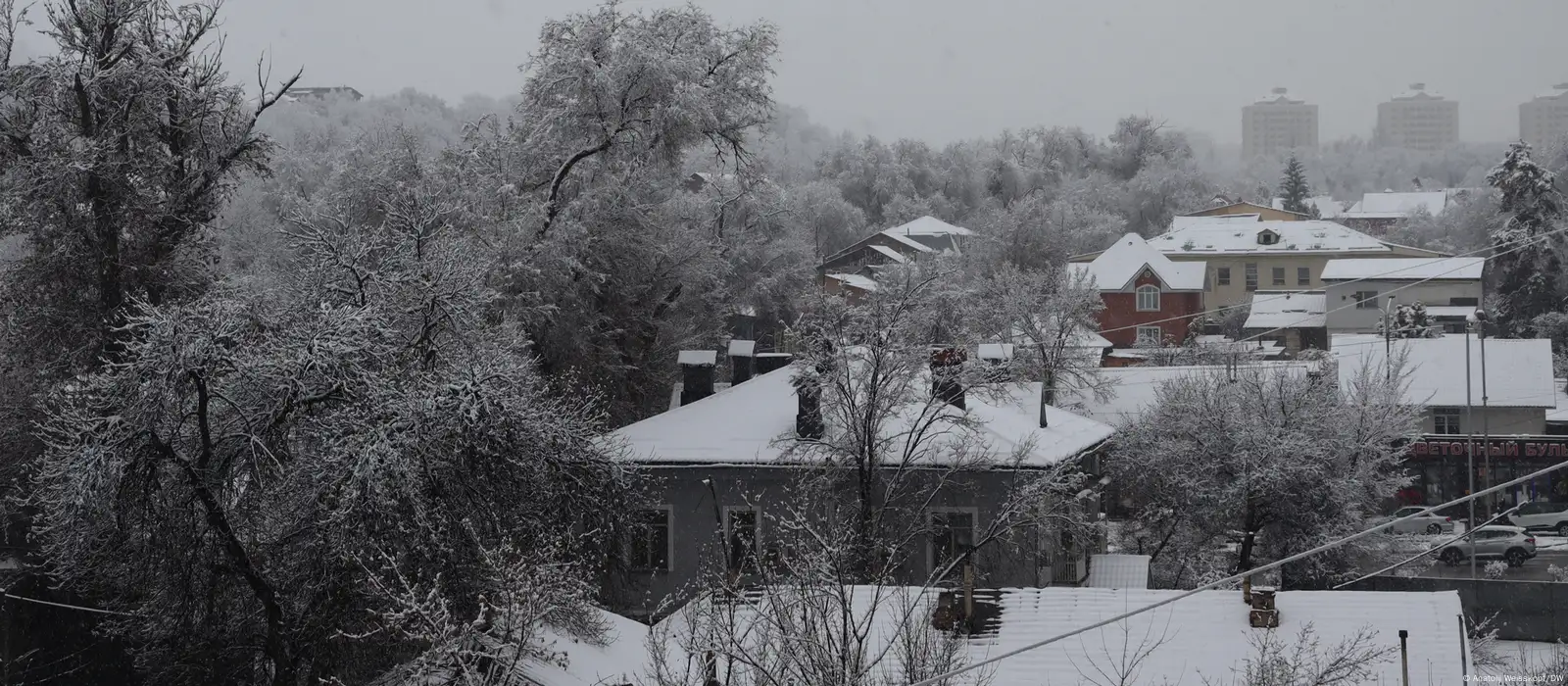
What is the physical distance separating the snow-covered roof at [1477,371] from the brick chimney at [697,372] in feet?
70.3

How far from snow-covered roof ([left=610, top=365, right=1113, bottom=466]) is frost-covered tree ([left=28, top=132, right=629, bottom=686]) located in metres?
5.24

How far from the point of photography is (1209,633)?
1406 cm

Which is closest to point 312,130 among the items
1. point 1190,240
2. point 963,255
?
point 963,255

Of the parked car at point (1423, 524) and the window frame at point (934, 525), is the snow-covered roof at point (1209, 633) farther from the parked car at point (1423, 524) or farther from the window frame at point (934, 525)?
the parked car at point (1423, 524)

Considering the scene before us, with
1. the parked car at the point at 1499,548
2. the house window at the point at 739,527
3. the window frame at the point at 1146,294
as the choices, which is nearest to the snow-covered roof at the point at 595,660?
the house window at the point at 739,527

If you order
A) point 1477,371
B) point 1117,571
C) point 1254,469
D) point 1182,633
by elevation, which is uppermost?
point 1477,371

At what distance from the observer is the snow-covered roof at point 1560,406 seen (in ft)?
136

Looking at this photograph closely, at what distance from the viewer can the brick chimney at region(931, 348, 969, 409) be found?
68.7ft

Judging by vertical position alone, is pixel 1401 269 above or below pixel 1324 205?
below

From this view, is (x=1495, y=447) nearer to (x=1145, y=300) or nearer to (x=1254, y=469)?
(x=1254, y=469)

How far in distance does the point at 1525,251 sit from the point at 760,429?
144 ft

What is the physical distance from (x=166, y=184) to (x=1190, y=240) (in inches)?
2284

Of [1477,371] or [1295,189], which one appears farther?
[1295,189]

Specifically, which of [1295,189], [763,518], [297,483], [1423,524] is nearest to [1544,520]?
[1423,524]
